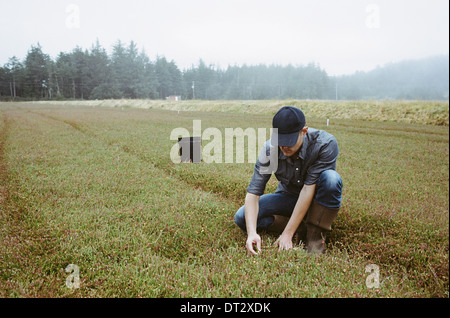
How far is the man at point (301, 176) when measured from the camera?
3053 millimetres

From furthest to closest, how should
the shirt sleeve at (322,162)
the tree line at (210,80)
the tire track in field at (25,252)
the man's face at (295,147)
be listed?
the tree line at (210,80), the shirt sleeve at (322,162), the man's face at (295,147), the tire track in field at (25,252)

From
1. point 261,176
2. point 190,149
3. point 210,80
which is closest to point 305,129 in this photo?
point 261,176

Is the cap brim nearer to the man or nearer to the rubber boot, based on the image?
the man

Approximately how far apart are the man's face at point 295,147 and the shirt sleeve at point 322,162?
273 millimetres

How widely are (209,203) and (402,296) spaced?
9.75 ft

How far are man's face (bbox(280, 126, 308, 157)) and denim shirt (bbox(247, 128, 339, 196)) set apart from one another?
0.30ft

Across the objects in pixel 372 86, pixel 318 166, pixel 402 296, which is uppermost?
pixel 372 86

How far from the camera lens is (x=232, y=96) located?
111 meters

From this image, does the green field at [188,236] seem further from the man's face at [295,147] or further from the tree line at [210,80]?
the tree line at [210,80]

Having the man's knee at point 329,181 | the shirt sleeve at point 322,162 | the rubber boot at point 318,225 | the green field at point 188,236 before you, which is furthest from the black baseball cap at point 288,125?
the green field at point 188,236

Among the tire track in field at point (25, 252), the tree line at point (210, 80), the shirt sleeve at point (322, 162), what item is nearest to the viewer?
the tire track in field at point (25, 252)

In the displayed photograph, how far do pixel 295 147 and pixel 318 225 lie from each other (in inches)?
39.6
